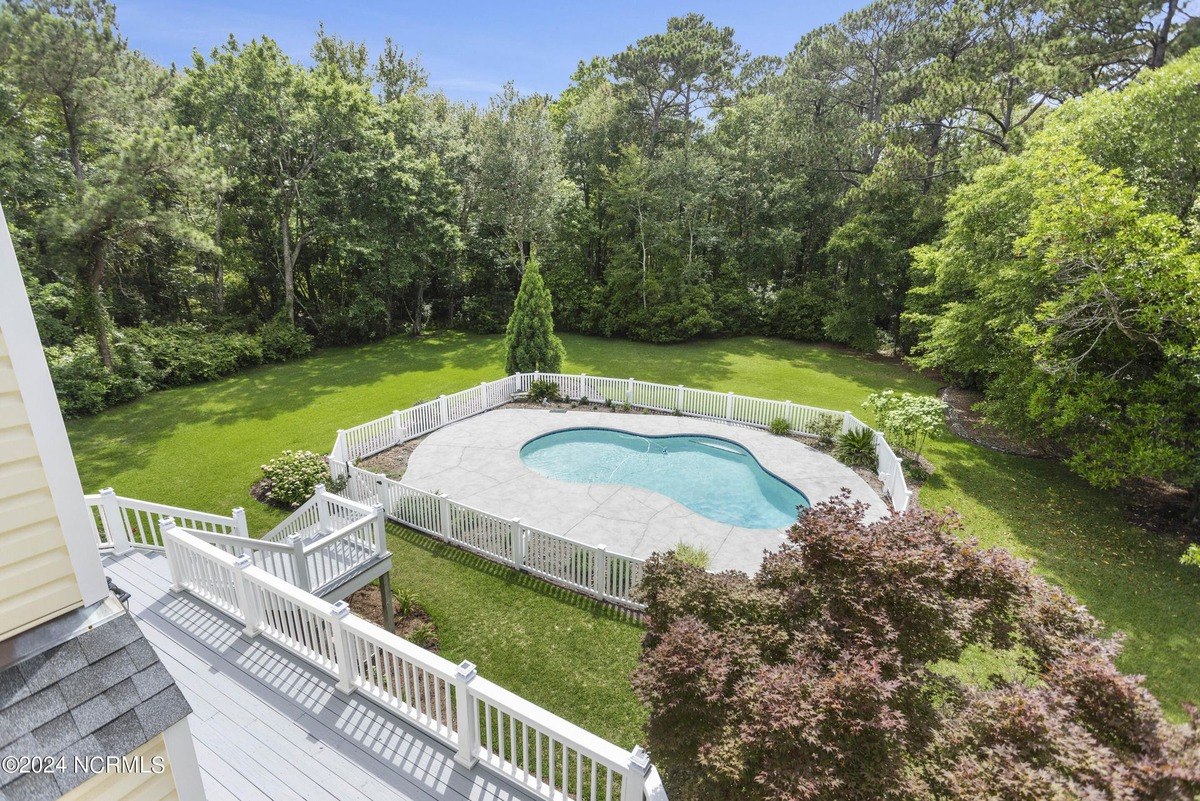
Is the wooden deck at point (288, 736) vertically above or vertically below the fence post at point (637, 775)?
below

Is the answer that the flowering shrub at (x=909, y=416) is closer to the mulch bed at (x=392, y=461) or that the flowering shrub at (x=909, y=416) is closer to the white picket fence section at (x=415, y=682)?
the white picket fence section at (x=415, y=682)

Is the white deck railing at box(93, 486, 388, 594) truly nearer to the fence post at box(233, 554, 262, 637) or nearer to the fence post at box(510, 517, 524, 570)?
the fence post at box(233, 554, 262, 637)

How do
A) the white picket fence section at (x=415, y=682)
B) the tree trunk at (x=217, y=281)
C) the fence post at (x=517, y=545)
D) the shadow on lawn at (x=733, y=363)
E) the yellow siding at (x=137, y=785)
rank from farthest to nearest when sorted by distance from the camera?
the tree trunk at (x=217, y=281)
the shadow on lawn at (x=733, y=363)
the fence post at (x=517, y=545)
the white picket fence section at (x=415, y=682)
the yellow siding at (x=137, y=785)

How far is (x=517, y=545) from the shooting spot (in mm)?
8148

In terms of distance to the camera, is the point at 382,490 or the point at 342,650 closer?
the point at 342,650

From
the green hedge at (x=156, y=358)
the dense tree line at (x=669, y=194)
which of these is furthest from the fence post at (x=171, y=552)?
the dense tree line at (x=669, y=194)

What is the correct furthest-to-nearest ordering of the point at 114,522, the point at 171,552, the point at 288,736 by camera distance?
the point at 114,522
the point at 171,552
the point at 288,736

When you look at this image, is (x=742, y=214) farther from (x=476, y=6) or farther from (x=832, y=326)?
(x=476, y=6)

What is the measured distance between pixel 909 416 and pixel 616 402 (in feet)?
25.0

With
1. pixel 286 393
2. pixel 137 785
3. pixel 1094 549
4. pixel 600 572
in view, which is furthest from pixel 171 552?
pixel 1094 549

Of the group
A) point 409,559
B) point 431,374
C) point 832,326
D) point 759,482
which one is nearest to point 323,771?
point 409,559

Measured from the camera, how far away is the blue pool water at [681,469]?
10.6 metres

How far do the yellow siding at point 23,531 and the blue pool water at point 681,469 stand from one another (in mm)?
9128

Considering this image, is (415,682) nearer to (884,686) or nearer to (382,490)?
(884,686)
